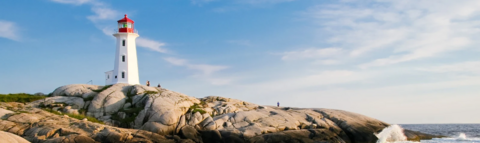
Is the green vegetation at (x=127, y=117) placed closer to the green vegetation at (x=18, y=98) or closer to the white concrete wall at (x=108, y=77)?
the green vegetation at (x=18, y=98)

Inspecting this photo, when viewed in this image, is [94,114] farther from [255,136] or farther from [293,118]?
[293,118]

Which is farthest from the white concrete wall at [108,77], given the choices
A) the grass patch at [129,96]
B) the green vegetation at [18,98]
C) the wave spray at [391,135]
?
the wave spray at [391,135]

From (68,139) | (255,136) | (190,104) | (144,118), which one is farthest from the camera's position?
(190,104)

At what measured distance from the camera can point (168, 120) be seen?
106ft

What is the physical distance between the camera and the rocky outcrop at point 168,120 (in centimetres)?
2772

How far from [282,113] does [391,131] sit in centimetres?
1080

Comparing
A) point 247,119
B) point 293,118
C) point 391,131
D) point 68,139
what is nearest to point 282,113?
point 293,118

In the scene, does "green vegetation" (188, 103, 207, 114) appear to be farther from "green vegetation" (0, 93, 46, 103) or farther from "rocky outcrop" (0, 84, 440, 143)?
"green vegetation" (0, 93, 46, 103)

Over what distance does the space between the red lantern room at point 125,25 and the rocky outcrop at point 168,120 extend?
8.56 metres

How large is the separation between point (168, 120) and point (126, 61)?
631 inches

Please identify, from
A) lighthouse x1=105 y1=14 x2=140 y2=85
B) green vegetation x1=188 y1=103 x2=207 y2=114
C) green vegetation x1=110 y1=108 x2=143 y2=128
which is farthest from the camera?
lighthouse x1=105 y1=14 x2=140 y2=85

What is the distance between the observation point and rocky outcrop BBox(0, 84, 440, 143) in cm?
2772

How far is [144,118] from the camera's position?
111 feet

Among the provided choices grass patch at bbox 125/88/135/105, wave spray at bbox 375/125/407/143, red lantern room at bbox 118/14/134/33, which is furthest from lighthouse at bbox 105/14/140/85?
wave spray at bbox 375/125/407/143
